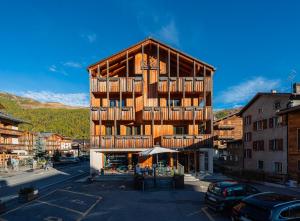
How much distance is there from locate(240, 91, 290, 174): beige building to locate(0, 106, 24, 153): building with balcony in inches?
1550

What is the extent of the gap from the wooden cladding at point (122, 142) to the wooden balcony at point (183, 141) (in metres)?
1.73

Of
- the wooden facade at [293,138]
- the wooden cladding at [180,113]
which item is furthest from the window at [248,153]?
the wooden cladding at [180,113]

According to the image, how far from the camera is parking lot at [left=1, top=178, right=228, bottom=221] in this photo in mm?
14239

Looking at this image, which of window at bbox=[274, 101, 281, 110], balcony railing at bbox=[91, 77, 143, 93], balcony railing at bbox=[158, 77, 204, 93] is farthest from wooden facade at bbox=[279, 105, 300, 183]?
balcony railing at bbox=[91, 77, 143, 93]

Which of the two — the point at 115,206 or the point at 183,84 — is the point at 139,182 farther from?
the point at 183,84

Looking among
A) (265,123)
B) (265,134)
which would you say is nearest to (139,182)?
(265,134)

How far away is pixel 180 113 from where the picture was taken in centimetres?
3131

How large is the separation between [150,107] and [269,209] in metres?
22.1

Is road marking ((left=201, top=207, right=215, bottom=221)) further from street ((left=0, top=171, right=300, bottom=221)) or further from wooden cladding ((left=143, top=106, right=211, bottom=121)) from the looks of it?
wooden cladding ((left=143, top=106, right=211, bottom=121))

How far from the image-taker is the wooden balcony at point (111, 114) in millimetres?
31202

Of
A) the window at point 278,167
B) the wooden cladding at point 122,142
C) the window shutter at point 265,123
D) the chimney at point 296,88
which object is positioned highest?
the chimney at point 296,88

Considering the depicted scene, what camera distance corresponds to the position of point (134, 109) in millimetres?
31625

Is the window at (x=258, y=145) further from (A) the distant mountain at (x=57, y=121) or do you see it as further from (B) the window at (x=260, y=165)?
Answer: (A) the distant mountain at (x=57, y=121)

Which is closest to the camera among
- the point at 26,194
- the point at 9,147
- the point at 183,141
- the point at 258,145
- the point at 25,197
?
the point at 25,197
